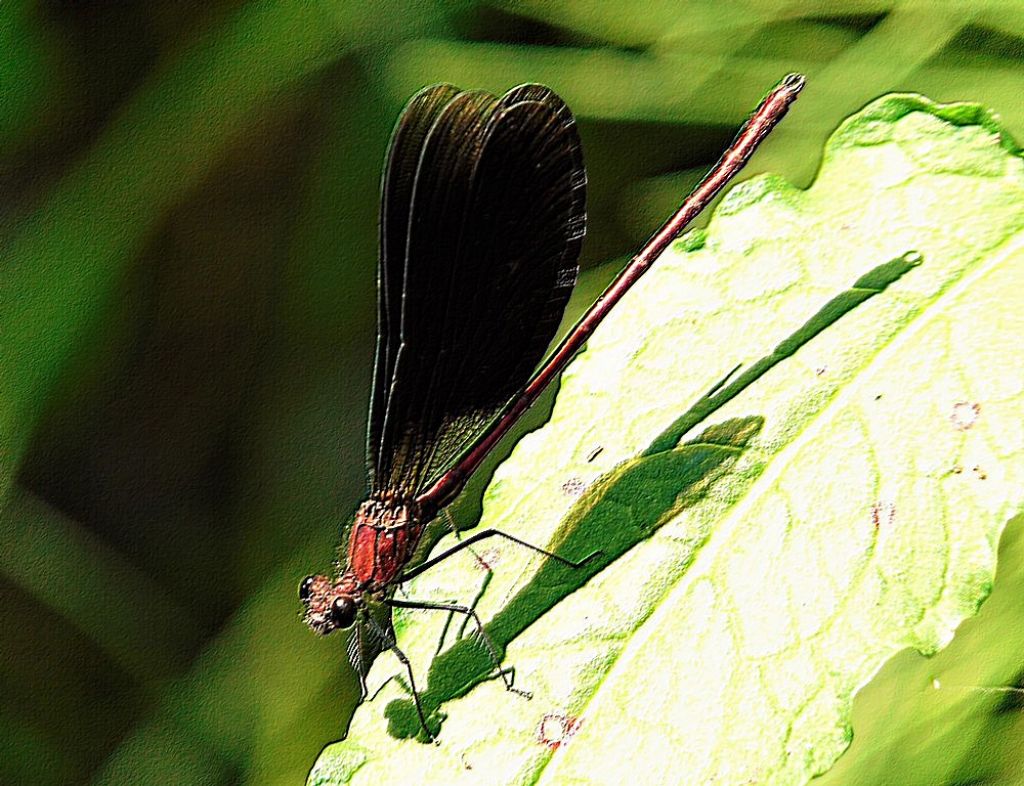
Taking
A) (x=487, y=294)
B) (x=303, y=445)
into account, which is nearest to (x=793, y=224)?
(x=487, y=294)

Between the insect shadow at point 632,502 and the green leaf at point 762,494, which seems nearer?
the green leaf at point 762,494

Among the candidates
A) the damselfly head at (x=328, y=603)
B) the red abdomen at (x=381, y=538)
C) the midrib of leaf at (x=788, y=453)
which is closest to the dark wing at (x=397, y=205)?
the red abdomen at (x=381, y=538)

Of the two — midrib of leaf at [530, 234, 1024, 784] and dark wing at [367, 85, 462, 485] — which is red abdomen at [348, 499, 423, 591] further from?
midrib of leaf at [530, 234, 1024, 784]

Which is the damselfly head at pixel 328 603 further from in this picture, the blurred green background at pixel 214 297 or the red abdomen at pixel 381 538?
the blurred green background at pixel 214 297

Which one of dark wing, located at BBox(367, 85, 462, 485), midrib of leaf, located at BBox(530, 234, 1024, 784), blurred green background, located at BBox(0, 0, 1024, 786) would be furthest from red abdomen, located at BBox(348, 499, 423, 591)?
midrib of leaf, located at BBox(530, 234, 1024, 784)

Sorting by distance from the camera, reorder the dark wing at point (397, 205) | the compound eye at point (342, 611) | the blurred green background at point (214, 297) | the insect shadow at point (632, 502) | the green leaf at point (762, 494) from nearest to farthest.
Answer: the green leaf at point (762, 494), the insect shadow at point (632, 502), the dark wing at point (397, 205), the compound eye at point (342, 611), the blurred green background at point (214, 297)

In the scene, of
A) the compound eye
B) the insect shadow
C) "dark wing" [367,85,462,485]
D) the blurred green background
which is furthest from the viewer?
the blurred green background

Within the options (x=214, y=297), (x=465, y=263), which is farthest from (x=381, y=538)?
Result: (x=214, y=297)
